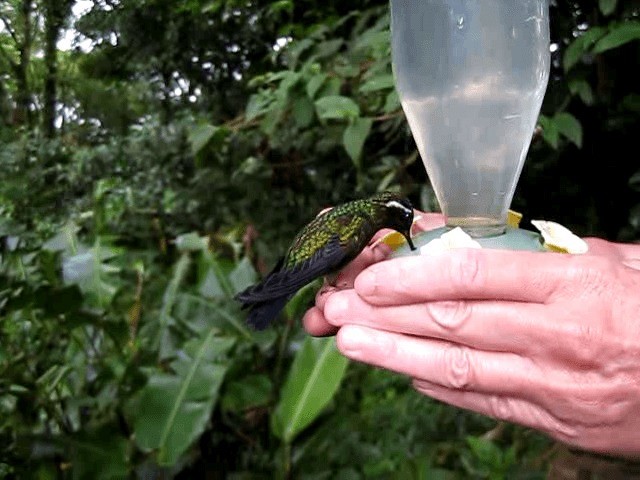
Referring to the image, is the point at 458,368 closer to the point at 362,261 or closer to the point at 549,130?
the point at 362,261

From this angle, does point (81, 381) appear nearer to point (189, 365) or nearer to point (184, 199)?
point (189, 365)

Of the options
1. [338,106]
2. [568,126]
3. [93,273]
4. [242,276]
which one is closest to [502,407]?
[568,126]

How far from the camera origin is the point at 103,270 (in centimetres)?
155

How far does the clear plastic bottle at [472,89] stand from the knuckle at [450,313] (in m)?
0.09

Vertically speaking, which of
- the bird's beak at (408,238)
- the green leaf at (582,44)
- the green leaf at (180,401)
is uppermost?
the green leaf at (582,44)

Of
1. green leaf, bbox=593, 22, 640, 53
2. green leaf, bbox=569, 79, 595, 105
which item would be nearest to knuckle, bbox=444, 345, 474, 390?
green leaf, bbox=593, 22, 640, 53

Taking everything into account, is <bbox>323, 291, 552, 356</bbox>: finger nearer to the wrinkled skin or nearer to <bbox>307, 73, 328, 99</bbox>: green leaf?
the wrinkled skin

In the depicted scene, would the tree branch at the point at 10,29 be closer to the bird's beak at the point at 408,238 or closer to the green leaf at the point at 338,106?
the bird's beak at the point at 408,238

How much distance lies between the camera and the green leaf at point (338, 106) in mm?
1220

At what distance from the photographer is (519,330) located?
0.46 meters

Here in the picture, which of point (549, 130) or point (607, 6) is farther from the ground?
point (607, 6)

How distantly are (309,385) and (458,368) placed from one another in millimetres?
856

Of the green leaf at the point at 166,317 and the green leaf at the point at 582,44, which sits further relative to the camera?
the green leaf at the point at 166,317

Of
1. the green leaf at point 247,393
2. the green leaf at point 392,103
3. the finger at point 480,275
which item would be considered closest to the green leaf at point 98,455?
the green leaf at point 247,393
